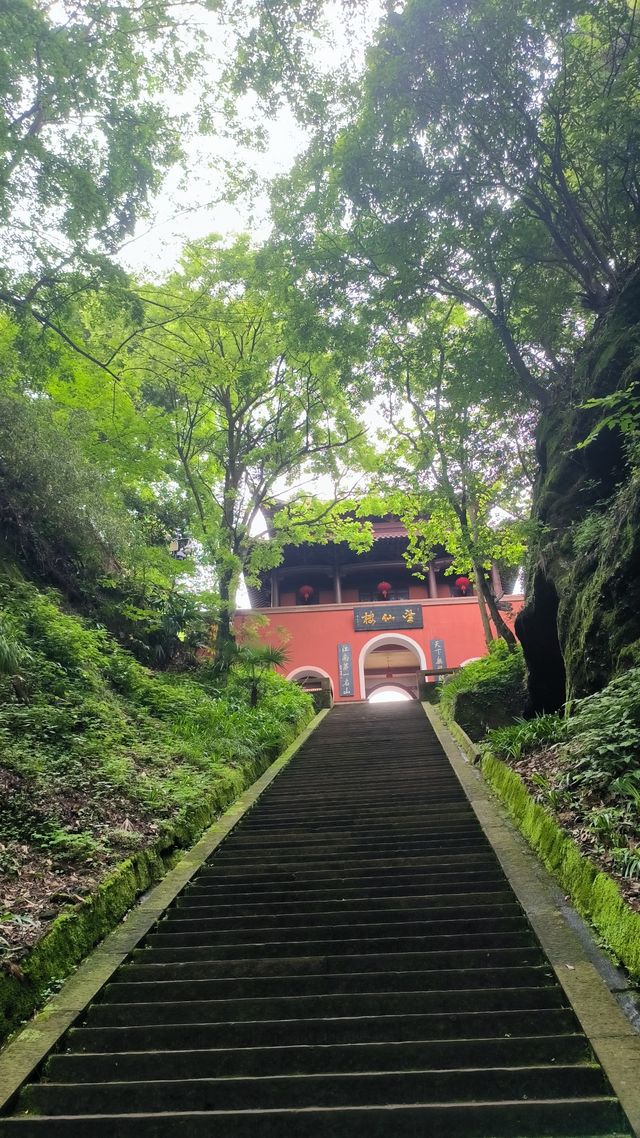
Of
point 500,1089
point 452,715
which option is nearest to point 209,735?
point 452,715

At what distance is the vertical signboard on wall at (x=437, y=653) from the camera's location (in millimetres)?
19219

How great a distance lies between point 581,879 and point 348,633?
16.0 m

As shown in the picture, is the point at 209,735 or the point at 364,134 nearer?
the point at 364,134

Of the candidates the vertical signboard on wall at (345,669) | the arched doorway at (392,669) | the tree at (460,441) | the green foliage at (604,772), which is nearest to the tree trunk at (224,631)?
the tree at (460,441)

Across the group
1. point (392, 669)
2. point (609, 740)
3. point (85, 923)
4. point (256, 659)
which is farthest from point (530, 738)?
point (392, 669)

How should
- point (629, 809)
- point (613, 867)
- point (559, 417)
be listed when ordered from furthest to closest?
point (559, 417) → point (629, 809) → point (613, 867)

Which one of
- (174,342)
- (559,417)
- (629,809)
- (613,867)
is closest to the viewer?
(613,867)

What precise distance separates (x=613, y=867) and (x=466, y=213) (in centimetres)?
737

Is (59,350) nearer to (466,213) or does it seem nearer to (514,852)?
(466,213)

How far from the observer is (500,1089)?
2381mm

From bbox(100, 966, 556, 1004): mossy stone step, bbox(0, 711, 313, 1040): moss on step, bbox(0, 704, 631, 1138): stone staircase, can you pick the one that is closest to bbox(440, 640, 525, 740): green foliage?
bbox(0, 704, 631, 1138): stone staircase

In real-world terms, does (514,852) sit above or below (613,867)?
below

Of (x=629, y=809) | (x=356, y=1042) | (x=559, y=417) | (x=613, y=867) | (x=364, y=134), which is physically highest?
(x=364, y=134)

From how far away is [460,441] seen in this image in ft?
34.7
